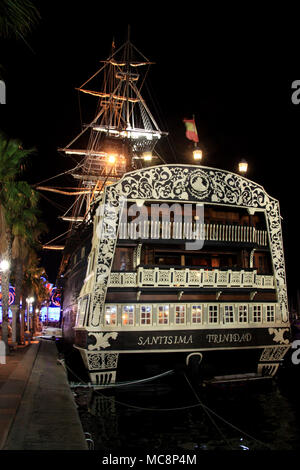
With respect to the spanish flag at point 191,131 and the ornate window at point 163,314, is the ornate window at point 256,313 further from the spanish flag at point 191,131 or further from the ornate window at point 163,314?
the spanish flag at point 191,131

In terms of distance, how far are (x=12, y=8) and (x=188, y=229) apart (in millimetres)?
13977

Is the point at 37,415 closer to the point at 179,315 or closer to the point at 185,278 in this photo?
the point at 179,315

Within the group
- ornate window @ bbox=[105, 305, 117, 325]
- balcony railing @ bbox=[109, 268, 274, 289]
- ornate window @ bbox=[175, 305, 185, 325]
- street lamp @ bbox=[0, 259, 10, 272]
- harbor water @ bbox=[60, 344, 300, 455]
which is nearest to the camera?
harbor water @ bbox=[60, 344, 300, 455]

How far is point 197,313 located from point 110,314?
12.7ft

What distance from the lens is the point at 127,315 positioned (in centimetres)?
1770

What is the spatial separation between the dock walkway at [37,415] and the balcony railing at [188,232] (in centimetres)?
682

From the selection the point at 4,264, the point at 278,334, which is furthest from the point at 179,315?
the point at 4,264

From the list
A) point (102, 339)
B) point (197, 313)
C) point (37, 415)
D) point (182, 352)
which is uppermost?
point (197, 313)

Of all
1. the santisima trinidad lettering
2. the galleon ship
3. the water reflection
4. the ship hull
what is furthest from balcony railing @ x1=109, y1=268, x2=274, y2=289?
the water reflection

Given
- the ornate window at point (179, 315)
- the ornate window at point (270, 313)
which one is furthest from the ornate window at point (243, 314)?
the ornate window at point (179, 315)

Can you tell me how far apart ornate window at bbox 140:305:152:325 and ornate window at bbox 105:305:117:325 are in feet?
3.73

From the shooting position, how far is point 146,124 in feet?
149

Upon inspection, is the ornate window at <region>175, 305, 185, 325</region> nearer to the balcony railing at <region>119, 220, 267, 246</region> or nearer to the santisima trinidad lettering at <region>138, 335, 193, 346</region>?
the santisima trinidad lettering at <region>138, 335, 193, 346</region>

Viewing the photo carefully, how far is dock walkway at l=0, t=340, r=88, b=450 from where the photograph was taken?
26.1 ft
